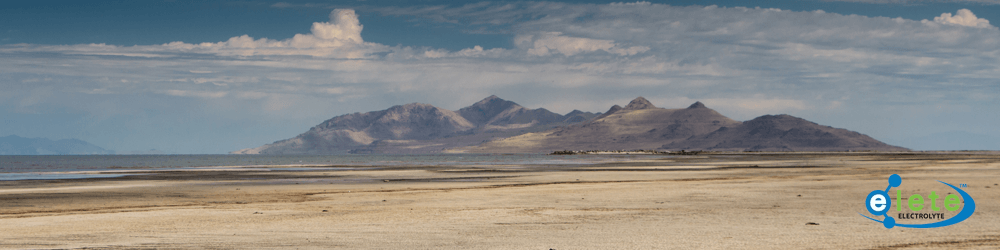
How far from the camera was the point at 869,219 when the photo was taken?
1648 centimetres

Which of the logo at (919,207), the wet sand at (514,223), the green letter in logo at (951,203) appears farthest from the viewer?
the green letter in logo at (951,203)

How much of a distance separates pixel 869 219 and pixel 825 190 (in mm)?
10348

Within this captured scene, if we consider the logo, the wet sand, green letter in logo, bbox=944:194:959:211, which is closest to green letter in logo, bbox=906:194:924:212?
the logo

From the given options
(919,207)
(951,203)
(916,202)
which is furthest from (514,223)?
(951,203)

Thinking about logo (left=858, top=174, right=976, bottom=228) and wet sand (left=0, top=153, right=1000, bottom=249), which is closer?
wet sand (left=0, top=153, right=1000, bottom=249)

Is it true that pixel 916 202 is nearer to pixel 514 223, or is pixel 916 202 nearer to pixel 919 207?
pixel 919 207

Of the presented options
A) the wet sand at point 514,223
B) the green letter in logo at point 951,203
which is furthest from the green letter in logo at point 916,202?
the wet sand at point 514,223

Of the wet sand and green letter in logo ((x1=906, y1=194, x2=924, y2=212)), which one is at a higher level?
green letter in logo ((x1=906, y1=194, x2=924, y2=212))

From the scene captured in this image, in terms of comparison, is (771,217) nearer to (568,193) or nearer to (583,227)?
(583,227)

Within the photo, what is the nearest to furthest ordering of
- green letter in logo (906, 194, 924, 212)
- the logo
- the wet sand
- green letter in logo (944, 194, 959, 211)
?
the wet sand, the logo, green letter in logo (944, 194, 959, 211), green letter in logo (906, 194, 924, 212)

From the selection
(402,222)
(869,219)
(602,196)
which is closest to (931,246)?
(869,219)

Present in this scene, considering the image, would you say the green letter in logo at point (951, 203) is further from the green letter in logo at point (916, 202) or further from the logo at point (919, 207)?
the green letter in logo at point (916, 202)

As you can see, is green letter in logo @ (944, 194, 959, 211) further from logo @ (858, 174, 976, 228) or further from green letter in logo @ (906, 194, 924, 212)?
green letter in logo @ (906, 194, 924, 212)

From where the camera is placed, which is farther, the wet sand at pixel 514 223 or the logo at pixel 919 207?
the logo at pixel 919 207
